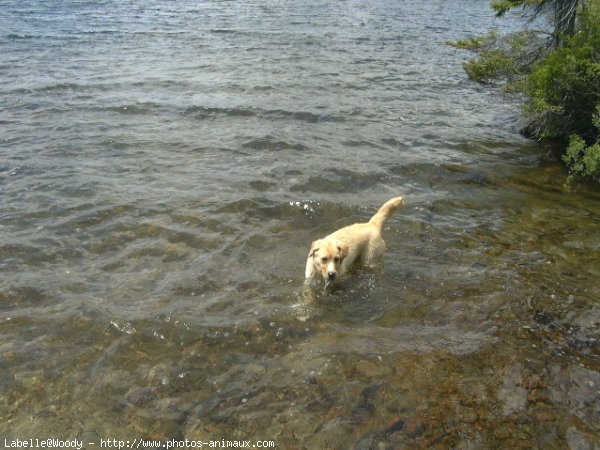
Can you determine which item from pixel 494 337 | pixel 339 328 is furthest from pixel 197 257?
pixel 494 337

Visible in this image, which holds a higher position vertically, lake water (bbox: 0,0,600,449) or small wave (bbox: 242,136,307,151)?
small wave (bbox: 242,136,307,151)

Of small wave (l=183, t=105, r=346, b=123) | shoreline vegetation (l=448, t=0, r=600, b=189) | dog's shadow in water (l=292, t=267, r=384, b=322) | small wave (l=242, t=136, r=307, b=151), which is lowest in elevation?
dog's shadow in water (l=292, t=267, r=384, b=322)

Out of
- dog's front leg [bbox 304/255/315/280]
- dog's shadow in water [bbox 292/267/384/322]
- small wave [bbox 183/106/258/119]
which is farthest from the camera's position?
small wave [bbox 183/106/258/119]

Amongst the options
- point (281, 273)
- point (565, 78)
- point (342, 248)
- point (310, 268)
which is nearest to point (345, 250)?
point (342, 248)

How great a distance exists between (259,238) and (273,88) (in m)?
8.64

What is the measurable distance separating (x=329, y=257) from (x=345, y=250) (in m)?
0.31

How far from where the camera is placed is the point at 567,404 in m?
4.41

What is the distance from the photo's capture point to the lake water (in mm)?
4363

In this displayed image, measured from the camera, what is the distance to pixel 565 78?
365 inches

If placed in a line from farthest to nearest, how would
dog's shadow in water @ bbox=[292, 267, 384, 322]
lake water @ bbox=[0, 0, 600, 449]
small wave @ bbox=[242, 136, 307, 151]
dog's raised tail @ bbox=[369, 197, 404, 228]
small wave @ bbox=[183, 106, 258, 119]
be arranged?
small wave @ bbox=[183, 106, 258, 119], small wave @ bbox=[242, 136, 307, 151], dog's raised tail @ bbox=[369, 197, 404, 228], dog's shadow in water @ bbox=[292, 267, 384, 322], lake water @ bbox=[0, 0, 600, 449]

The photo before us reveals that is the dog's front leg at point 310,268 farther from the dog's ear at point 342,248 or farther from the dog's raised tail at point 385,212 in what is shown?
the dog's raised tail at point 385,212

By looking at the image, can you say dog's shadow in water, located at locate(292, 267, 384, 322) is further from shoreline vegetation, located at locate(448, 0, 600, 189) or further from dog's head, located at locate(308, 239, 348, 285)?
shoreline vegetation, located at locate(448, 0, 600, 189)

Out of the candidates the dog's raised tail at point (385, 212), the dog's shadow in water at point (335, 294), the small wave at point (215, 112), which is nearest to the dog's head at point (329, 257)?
the dog's shadow in water at point (335, 294)

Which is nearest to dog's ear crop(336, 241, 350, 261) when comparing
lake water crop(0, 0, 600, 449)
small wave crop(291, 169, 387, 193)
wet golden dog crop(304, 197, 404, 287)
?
wet golden dog crop(304, 197, 404, 287)
